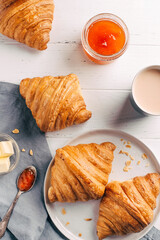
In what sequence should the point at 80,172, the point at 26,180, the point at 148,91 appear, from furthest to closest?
the point at 26,180
the point at 148,91
the point at 80,172

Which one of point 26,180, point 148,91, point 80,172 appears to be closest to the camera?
point 80,172

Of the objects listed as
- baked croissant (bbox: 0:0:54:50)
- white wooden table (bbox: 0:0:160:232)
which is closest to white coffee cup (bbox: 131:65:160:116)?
white wooden table (bbox: 0:0:160:232)

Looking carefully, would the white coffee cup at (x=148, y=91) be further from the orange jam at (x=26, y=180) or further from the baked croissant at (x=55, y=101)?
the orange jam at (x=26, y=180)

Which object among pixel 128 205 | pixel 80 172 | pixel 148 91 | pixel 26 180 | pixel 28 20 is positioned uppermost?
pixel 28 20

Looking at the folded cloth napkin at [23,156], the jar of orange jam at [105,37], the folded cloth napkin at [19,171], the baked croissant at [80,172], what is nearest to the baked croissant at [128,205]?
the baked croissant at [80,172]

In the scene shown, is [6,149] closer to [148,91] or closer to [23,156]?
[23,156]

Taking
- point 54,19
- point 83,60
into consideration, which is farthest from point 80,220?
point 54,19

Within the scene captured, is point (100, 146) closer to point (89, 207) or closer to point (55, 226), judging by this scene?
point (89, 207)

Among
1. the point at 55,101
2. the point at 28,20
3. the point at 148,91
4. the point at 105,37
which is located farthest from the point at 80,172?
the point at 28,20

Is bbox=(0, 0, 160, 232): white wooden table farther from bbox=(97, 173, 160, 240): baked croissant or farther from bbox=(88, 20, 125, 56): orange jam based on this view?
bbox=(97, 173, 160, 240): baked croissant
